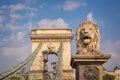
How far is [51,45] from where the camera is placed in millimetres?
67000

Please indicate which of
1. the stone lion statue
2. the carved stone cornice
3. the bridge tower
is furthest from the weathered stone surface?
the carved stone cornice

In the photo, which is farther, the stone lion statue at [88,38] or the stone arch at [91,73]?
the stone lion statue at [88,38]

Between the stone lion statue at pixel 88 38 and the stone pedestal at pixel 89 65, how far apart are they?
46 cm

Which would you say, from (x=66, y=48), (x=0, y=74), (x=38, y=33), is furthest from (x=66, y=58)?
(x=0, y=74)

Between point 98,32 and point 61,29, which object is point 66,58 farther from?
point 98,32

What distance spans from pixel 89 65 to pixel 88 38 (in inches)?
41.8

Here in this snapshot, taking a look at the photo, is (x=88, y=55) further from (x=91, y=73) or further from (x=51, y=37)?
(x=51, y=37)

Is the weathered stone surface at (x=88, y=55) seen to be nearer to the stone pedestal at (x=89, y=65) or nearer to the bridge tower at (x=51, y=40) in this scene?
the stone pedestal at (x=89, y=65)

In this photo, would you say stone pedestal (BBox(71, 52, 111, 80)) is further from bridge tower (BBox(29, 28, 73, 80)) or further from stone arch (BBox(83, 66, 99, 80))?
bridge tower (BBox(29, 28, 73, 80))

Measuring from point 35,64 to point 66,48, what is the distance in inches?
218

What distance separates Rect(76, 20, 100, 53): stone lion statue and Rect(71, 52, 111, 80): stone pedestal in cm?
46

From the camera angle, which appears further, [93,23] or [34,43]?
[34,43]

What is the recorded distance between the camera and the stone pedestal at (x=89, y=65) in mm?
14789

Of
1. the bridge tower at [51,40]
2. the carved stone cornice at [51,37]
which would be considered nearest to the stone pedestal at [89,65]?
the bridge tower at [51,40]
